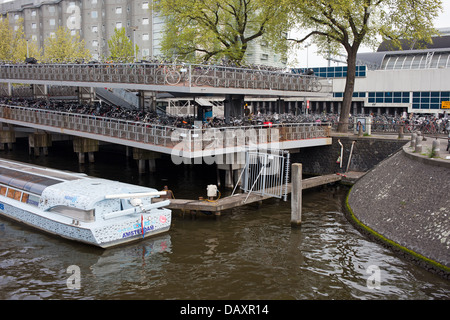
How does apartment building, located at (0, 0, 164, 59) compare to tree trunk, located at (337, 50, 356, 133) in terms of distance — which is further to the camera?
apartment building, located at (0, 0, 164, 59)

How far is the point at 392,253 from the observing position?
17312mm

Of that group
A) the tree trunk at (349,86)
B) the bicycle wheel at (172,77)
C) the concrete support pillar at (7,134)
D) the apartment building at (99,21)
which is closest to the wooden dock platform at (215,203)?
the bicycle wheel at (172,77)

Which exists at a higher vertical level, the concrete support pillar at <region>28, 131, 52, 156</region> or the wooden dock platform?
the concrete support pillar at <region>28, 131, 52, 156</region>

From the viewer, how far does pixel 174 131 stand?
77.7 feet

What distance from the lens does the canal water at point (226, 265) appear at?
14219mm

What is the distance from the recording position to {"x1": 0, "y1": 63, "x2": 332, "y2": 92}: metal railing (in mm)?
25391

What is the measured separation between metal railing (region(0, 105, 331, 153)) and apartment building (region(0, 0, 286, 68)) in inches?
1247

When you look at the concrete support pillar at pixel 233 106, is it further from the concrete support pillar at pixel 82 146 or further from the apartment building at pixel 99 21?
the apartment building at pixel 99 21

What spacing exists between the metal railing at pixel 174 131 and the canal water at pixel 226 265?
12.9 feet

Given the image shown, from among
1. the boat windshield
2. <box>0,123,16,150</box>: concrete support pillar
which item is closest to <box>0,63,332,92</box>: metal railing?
<box>0,123,16,150</box>: concrete support pillar

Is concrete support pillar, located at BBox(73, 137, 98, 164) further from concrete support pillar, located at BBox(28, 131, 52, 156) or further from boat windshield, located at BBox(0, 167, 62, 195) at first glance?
boat windshield, located at BBox(0, 167, 62, 195)
